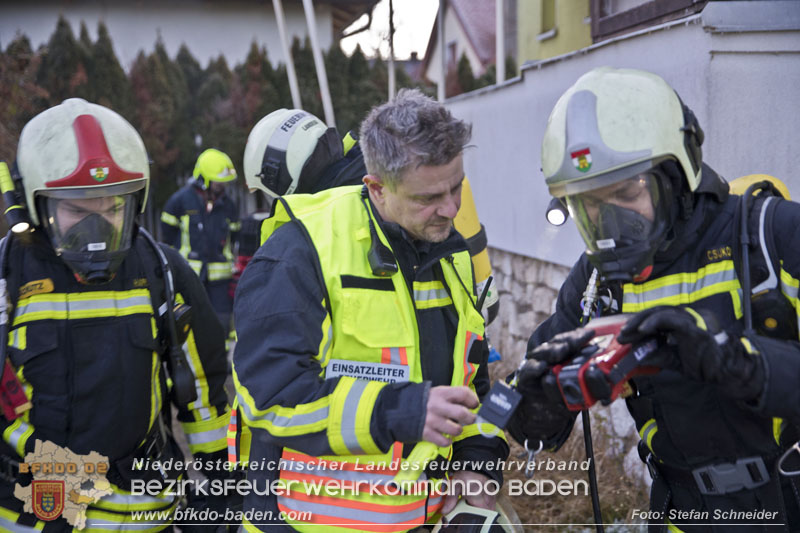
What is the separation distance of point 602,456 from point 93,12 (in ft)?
63.5

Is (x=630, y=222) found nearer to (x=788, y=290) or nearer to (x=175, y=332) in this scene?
(x=788, y=290)

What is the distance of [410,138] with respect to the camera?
82.1 inches

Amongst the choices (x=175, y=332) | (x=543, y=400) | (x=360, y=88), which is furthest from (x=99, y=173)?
(x=360, y=88)

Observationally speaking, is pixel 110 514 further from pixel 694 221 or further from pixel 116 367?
pixel 694 221

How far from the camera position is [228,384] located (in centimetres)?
823

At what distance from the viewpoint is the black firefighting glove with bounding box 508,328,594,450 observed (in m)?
1.94

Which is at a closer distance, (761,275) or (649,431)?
(761,275)

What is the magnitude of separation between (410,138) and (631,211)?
2.15 ft

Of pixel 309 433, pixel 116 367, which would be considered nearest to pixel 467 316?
pixel 309 433

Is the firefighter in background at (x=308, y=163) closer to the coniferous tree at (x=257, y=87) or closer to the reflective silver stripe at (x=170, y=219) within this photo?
the reflective silver stripe at (x=170, y=219)

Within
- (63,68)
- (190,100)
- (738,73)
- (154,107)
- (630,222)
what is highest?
(63,68)

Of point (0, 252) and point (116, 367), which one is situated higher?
point (0, 252)

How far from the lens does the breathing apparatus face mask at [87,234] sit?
8.65 feet

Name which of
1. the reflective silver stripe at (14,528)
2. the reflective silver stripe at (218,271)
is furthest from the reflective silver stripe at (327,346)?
the reflective silver stripe at (218,271)
